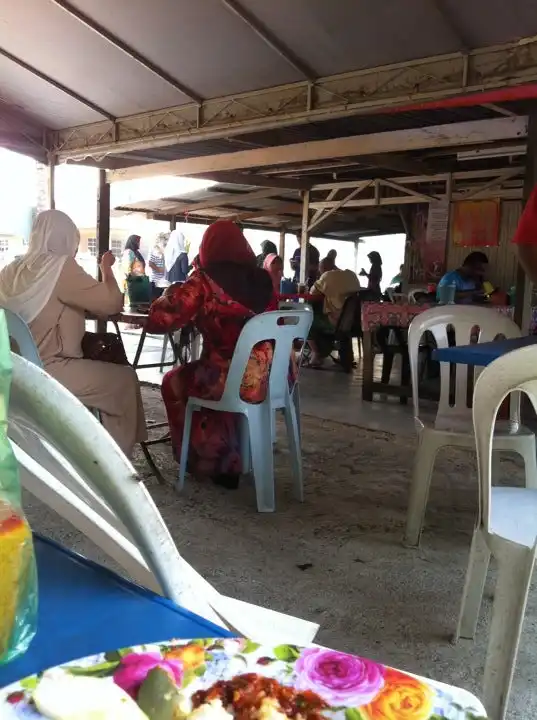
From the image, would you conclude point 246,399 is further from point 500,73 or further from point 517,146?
point 517,146

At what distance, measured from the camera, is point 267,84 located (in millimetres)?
5355

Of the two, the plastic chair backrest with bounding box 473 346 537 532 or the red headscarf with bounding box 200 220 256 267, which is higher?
the red headscarf with bounding box 200 220 256 267

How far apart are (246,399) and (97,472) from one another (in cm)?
220

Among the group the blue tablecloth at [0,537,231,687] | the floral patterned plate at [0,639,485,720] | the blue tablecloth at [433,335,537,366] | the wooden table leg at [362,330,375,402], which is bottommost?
the wooden table leg at [362,330,375,402]

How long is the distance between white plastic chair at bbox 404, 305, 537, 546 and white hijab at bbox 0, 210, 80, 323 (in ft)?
5.17

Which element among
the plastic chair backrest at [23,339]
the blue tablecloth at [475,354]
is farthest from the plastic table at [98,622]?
the plastic chair backrest at [23,339]

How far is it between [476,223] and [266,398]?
313 inches

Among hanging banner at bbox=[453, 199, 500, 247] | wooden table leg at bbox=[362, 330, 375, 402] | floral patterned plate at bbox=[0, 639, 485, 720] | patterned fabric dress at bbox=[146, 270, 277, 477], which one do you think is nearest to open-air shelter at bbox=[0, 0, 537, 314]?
hanging banner at bbox=[453, 199, 500, 247]

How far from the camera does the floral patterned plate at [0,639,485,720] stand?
49cm

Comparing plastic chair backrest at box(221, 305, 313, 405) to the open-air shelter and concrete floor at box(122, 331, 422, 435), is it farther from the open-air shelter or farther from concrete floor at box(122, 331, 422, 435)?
the open-air shelter

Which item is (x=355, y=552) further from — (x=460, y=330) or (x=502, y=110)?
(x=502, y=110)

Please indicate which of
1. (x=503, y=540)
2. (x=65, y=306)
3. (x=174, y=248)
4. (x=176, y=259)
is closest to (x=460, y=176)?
(x=176, y=259)

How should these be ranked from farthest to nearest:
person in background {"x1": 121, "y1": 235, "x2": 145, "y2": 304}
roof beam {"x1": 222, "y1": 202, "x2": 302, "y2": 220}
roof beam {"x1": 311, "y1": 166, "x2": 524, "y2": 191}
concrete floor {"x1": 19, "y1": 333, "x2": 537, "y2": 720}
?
roof beam {"x1": 222, "y1": 202, "x2": 302, "y2": 220}, roof beam {"x1": 311, "y1": 166, "x2": 524, "y2": 191}, person in background {"x1": 121, "y1": 235, "x2": 145, "y2": 304}, concrete floor {"x1": 19, "y1": 333, "x2": 537, "y2": 720}

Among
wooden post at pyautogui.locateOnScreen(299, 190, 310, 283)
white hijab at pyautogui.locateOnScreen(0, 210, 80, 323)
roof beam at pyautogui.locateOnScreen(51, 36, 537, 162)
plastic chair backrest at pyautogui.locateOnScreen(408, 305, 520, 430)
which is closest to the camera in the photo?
plastic chair backrest at pyautogui.locateOnScreen(408, 305, 520, 430)
